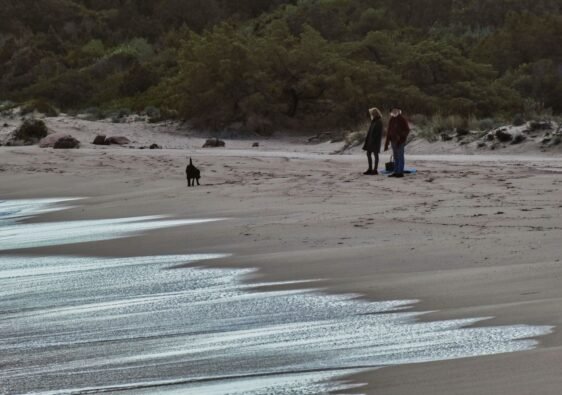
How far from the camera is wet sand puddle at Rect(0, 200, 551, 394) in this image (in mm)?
5402

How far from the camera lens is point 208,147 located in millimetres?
28391

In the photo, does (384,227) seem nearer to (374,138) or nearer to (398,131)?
(398,131)

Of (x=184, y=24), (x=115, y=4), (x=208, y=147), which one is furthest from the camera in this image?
(x=115, y=4)

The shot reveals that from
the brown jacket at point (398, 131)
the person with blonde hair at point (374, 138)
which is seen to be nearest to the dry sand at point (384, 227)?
the person with blonde hair at point (374, 138)

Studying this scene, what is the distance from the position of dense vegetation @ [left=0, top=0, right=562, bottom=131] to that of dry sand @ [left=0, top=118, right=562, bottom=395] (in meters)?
10.0

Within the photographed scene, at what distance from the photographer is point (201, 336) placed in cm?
644

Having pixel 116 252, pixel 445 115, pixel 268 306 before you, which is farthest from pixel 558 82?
pixel 268 306

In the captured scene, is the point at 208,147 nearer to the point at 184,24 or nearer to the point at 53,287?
the point at 53,287

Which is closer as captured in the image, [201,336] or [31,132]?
[201,336]

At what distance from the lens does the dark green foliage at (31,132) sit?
3039 centimetres

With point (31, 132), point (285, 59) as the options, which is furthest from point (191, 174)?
point (285, 59)

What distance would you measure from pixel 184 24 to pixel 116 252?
48332 mm

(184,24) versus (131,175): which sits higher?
(184,24)

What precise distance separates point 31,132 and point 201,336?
81.8 feet
